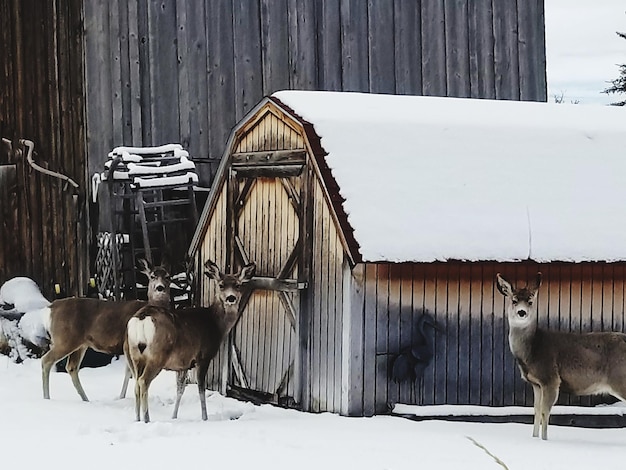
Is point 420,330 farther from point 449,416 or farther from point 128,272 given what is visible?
point 128,272

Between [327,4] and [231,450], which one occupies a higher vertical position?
[327,4]

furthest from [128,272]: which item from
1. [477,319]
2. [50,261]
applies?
[477,319]

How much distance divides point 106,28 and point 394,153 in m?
6.71

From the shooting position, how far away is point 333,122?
40.8 ft

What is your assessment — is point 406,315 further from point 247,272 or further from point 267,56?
point 267,56

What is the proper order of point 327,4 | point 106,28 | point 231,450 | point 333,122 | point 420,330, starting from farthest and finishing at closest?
point 327,4 → point 106,28 → point 333,122 → point 420,330 → point 231,450

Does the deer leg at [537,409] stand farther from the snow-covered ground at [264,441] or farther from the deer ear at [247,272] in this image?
the deer ear at [247,272]

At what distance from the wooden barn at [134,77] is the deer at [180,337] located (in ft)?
17.6

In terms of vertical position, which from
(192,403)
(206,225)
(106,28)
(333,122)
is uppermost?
(106,28)

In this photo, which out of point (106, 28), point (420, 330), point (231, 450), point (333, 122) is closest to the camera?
point (231, 450)

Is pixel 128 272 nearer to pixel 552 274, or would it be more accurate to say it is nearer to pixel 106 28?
pixel 106 28

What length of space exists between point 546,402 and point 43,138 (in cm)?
980

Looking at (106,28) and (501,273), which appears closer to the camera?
(501,273)

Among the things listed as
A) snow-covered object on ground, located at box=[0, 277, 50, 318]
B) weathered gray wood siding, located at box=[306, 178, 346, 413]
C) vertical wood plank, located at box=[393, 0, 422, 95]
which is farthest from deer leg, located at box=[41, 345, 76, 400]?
vertical wood plank, located at box=[393, 0, 422, 95]
